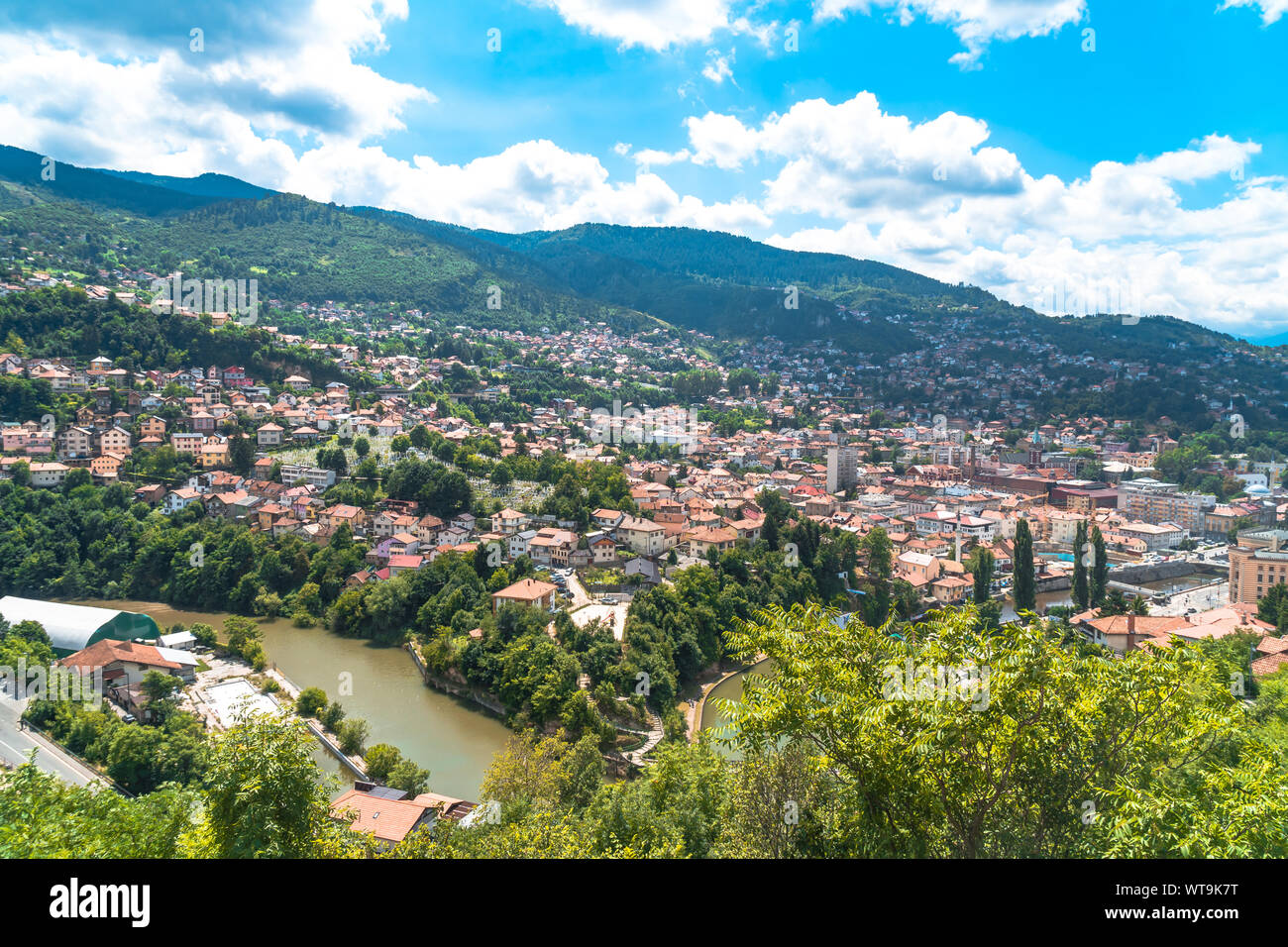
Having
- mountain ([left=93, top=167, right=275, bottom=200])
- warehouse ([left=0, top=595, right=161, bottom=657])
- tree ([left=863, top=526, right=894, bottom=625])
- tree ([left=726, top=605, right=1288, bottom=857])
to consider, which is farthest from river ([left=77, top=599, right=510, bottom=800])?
mountain ([left=93, top=167, right=275, bottom=200])

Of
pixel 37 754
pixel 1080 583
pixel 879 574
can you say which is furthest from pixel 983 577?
pixel 37 754

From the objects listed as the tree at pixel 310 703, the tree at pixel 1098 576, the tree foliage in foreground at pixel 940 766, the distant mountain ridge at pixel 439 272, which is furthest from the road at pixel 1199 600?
the distant mountain ridge at pixel 439 272

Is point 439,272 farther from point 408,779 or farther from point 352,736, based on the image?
point 408,779

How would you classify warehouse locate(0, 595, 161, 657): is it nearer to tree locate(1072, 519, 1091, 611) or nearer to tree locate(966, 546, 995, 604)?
tree locate(966, 546, 995, 604)

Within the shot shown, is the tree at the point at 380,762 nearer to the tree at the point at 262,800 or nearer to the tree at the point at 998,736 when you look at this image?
the tree at the point at 262,800
